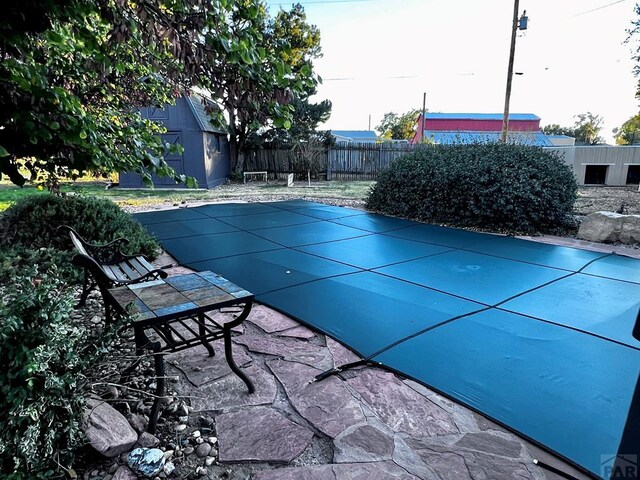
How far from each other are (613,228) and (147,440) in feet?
21.4

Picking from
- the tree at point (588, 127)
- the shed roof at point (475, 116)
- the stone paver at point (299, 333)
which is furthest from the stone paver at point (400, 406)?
the tree at point (588, 127)

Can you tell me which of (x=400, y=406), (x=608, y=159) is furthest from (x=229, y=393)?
(x=608, y=159)

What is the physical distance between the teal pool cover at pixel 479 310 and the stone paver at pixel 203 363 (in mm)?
664

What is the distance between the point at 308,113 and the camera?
16312 mm

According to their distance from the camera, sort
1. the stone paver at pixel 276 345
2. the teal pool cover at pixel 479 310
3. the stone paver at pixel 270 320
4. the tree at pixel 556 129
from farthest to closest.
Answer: the tree at pixel 556 129 < the stone paver at pixel 270 320 < the stone paver at pixel 276 345 < the teal pool cover at pixel 479 310

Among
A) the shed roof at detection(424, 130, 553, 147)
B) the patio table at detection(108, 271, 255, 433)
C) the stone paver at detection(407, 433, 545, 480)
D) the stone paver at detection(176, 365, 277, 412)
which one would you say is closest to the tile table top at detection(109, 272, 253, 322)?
the patio table at detection(108, 271, 255, 433)

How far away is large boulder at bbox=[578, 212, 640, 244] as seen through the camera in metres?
5.40

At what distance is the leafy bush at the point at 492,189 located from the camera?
6.12 metres

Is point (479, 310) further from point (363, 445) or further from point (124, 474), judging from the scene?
point (124, 474)

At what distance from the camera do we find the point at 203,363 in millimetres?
2279

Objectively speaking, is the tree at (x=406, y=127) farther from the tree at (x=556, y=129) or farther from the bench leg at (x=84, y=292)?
the bench leg at (x=84, y=292)

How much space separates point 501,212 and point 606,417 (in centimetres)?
486

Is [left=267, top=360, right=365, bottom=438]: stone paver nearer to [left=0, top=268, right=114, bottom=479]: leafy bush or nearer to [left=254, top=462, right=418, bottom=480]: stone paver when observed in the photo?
[left=254, top=462, right=418, bottom=480]: stone paver

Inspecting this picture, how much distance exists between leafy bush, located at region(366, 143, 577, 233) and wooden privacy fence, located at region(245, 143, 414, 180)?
8277mm
